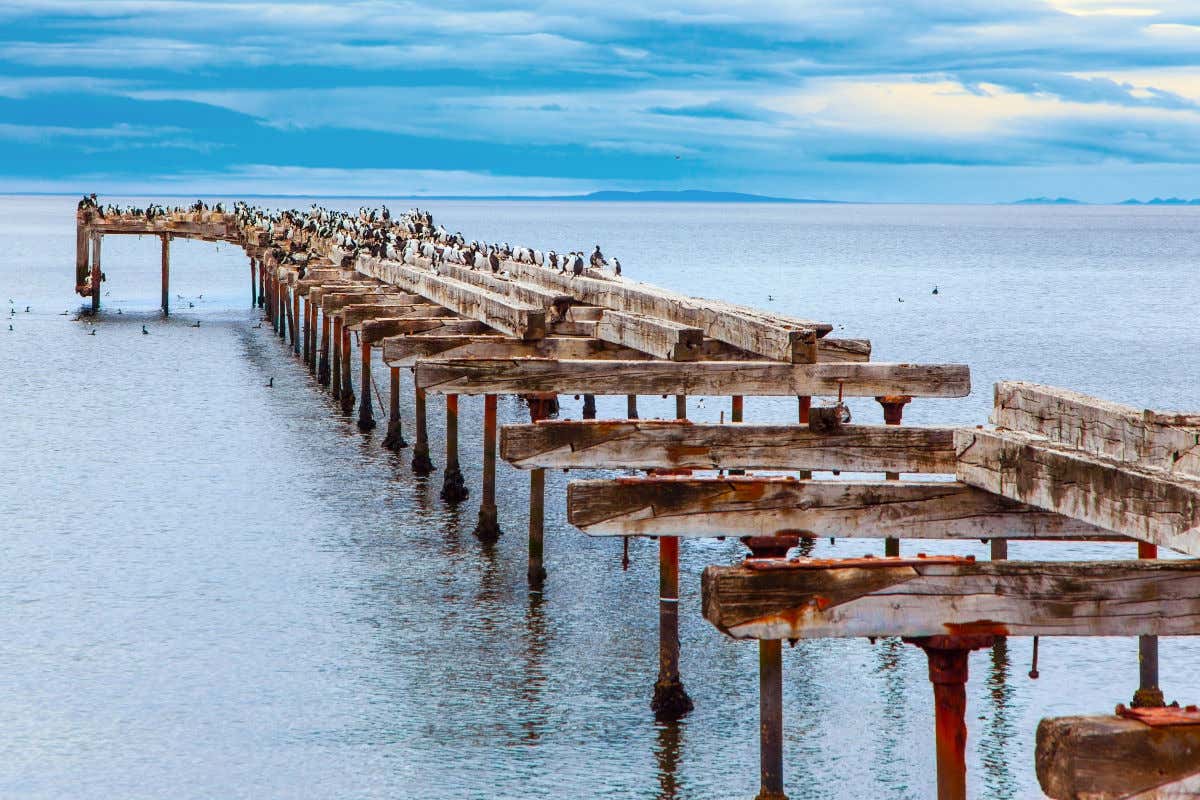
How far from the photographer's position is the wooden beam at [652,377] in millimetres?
13289

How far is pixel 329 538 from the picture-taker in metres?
20.9

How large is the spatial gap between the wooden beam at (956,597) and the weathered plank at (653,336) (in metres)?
7.36

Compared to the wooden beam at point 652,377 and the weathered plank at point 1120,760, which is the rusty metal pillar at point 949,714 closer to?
the weathered plank at point 1120,760

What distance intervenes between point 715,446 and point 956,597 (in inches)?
140

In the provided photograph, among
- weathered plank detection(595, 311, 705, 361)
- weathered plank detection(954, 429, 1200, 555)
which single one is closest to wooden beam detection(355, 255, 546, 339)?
weathered plank detection(595, 311, 705, 361)

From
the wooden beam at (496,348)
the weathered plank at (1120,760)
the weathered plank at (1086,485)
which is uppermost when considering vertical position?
the wooden beam at (496,348)

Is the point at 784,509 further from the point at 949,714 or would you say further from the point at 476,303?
the point at 476,303

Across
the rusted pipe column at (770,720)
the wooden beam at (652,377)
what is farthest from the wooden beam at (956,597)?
the wooden beam at (652,377)

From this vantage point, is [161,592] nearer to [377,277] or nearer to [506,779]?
[506,779]

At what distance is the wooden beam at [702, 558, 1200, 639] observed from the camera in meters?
6.22

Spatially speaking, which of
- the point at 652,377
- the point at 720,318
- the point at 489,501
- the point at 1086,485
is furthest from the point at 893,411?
the point at 1086,485

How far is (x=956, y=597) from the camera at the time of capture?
630 centimetres

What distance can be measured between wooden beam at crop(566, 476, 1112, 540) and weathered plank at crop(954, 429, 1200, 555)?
278 mm

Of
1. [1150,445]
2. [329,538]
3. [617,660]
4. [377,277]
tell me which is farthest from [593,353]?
[377,277]
